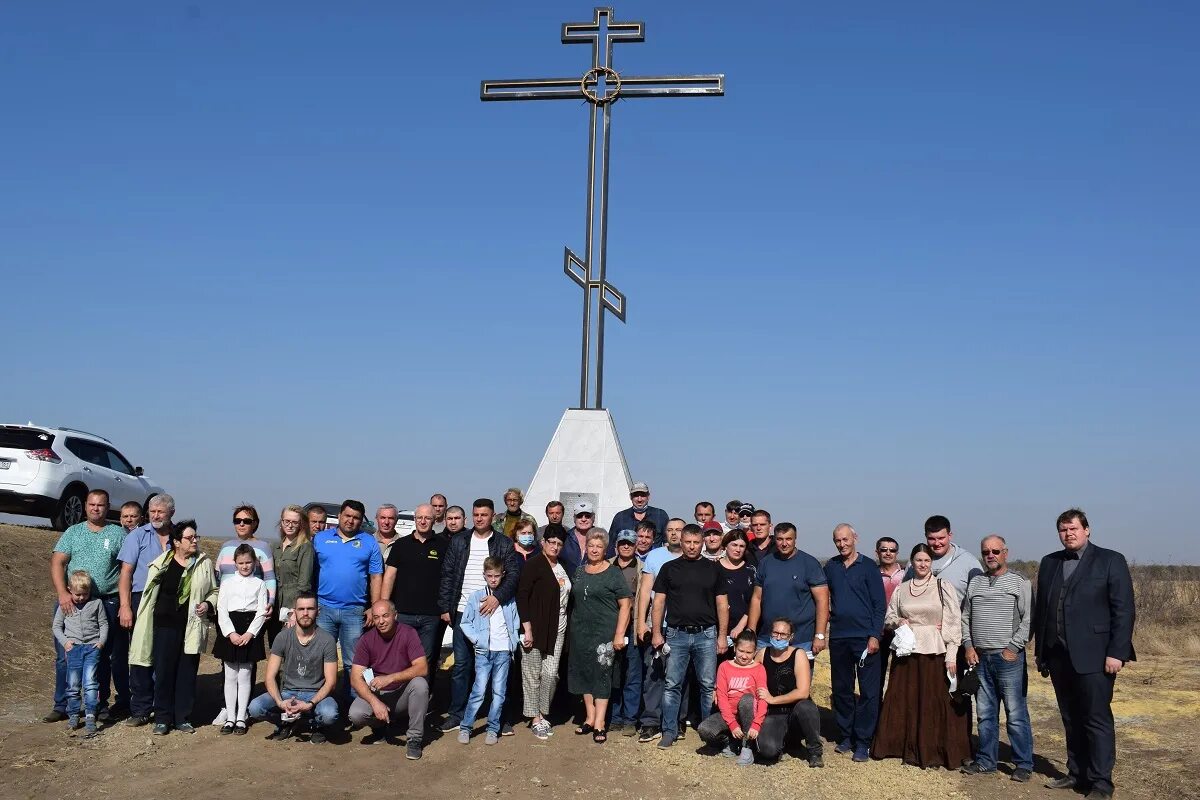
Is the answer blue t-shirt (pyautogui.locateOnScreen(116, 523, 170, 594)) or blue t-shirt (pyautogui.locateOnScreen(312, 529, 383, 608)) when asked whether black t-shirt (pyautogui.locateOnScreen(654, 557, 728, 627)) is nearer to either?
blue t-shirt (pyautogui.locateOnScreen(312, 529, 383, 608))

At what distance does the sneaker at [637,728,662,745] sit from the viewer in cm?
764

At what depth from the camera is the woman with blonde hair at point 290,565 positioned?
307 inches

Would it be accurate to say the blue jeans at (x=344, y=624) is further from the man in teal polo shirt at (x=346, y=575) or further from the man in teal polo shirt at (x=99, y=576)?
the man in teal polo shirt at (x=99, y=576)

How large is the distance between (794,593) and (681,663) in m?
1.01

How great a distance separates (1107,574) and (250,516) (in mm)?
6233

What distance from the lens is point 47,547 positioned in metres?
12.6

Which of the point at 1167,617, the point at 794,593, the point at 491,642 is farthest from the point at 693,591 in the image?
the point at 1167,617

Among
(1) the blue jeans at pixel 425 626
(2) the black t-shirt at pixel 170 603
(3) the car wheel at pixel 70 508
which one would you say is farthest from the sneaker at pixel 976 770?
(3) the car wheel at pixel 70 508

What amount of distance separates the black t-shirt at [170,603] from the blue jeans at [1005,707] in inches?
233

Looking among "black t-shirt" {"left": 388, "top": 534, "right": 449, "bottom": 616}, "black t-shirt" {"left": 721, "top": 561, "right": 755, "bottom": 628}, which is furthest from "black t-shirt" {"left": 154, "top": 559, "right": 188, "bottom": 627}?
"black t-shirt" {"left": 721, "top": 561, "right": 755, "bottom": 628}

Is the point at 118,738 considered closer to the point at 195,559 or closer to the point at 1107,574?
the point at 195,559

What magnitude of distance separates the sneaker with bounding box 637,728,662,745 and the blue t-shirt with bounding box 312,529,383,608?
239cm

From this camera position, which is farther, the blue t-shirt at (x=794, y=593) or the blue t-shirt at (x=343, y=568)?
the blue t-shirt at (x=343, y=568)

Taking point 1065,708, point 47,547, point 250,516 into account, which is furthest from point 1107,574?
point 47,547
